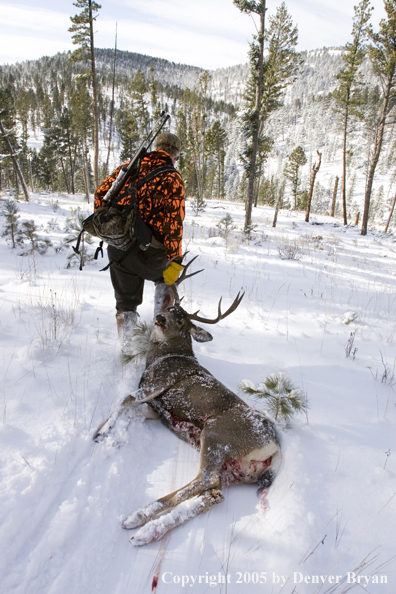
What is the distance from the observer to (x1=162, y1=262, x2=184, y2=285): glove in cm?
313

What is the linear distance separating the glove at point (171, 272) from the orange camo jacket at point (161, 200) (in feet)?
0.66

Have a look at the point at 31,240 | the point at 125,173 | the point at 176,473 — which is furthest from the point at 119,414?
the point at 31,240

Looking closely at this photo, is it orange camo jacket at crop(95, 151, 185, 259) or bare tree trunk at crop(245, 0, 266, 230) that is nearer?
orange camo jacket at crop(95, 151, 185, 259)

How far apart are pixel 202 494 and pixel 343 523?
2.81 ft

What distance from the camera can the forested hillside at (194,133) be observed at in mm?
26359

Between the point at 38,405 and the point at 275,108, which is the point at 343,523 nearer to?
the point at 38,405

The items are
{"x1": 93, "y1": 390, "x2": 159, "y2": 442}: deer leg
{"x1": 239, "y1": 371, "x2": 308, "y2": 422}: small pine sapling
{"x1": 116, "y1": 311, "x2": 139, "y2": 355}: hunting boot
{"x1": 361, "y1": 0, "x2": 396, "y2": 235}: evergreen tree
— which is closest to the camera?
{"x1": 93, "y1": 390, "x2": 159, "y2": 442}: deer leg

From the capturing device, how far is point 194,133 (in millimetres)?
30281

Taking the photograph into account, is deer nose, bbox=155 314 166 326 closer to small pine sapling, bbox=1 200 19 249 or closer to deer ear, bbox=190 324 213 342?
deer ear, bbox=190 324 213 342

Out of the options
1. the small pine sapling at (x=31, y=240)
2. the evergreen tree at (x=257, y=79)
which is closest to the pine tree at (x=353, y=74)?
the evergreen tree at (x=257, y=79)

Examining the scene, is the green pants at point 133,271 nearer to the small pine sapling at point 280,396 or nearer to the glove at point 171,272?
the glove at point 171,272

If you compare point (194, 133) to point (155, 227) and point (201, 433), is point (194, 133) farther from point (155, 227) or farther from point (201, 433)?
point (201, 433)

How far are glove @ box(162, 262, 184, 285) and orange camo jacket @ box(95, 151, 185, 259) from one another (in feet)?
0.66

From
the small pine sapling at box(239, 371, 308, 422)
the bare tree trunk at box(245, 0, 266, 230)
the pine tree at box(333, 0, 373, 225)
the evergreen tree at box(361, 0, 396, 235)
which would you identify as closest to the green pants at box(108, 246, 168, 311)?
the small pine sapling at box(239, 371, 308, 422)
